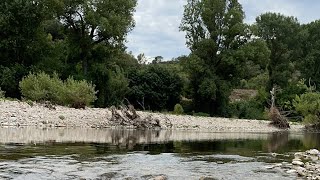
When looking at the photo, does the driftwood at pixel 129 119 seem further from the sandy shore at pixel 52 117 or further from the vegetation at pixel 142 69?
the vegetation at pixel 142 69

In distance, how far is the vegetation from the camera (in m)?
45.3

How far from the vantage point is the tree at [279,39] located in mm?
A: 71000

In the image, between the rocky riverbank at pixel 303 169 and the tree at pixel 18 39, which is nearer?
the rocky riverbank at pixel 303 169

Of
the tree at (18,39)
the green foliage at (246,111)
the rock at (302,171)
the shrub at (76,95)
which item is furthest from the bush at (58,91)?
the green foliage at (246,111)

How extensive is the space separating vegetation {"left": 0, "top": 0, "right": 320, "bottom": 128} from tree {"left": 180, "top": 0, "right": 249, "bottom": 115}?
0.12m

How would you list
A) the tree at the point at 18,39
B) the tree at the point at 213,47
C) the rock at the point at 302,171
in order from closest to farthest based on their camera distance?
the rock at the point at 302,171, the tree at the point at 18,39, the tree at the point at 213,47

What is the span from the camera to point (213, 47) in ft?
186

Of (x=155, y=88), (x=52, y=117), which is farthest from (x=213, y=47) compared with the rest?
(x=52, y=117)

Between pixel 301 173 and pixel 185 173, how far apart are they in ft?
10.8

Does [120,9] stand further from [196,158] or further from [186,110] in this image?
[196,158]

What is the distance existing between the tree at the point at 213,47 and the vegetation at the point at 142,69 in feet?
0.38

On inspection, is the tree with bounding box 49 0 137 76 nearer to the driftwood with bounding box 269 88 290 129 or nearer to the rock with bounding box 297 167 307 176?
the driftwood with bounding box 269 88 290 129

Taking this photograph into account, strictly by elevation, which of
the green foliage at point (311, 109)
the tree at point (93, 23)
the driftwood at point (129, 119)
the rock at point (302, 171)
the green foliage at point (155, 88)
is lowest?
the rock at point (302, 171)

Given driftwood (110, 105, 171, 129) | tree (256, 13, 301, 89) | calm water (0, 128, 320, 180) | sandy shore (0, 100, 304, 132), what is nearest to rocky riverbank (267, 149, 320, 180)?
calm water (0, 128, 320, 180)
